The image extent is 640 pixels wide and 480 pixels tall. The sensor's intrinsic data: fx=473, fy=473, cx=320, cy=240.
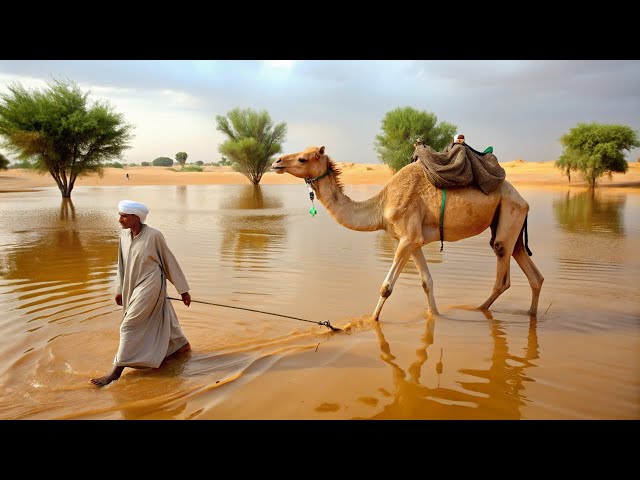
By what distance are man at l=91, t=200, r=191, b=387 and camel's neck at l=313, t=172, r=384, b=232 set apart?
87.6 inches

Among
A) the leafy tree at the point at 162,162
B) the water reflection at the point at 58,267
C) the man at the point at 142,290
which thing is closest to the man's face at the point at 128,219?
the man at the point at 142,290

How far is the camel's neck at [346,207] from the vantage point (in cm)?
595

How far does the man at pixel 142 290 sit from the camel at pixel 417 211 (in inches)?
79.6

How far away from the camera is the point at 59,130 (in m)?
25.0

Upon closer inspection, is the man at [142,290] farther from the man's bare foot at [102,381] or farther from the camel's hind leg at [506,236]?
the camel's hind leg at [506,236]

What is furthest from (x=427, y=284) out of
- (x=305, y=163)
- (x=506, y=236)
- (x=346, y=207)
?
(x=305, y=163)

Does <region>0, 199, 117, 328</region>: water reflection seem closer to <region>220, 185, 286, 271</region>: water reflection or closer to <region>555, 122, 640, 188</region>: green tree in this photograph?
<region>220, 185, 286, 271</region>: water reflection

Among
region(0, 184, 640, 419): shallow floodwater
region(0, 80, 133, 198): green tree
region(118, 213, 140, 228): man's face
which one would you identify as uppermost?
region(0, 80, 133, 198): green tree

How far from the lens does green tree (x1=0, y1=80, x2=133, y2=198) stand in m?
24.7

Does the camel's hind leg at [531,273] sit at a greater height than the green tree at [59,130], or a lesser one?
lesser

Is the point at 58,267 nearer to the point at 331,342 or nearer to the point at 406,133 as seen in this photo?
the point at 331,342

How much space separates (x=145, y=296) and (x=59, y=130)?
24.9 metres

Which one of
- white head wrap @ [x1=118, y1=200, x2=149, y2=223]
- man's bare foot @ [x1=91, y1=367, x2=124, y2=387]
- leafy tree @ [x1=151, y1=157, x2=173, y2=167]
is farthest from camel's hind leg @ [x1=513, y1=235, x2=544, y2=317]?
leafy tree @ [x1=151, y1=157, x2=173, y2=167]

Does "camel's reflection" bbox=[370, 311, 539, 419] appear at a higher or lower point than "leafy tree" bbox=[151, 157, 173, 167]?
lower
